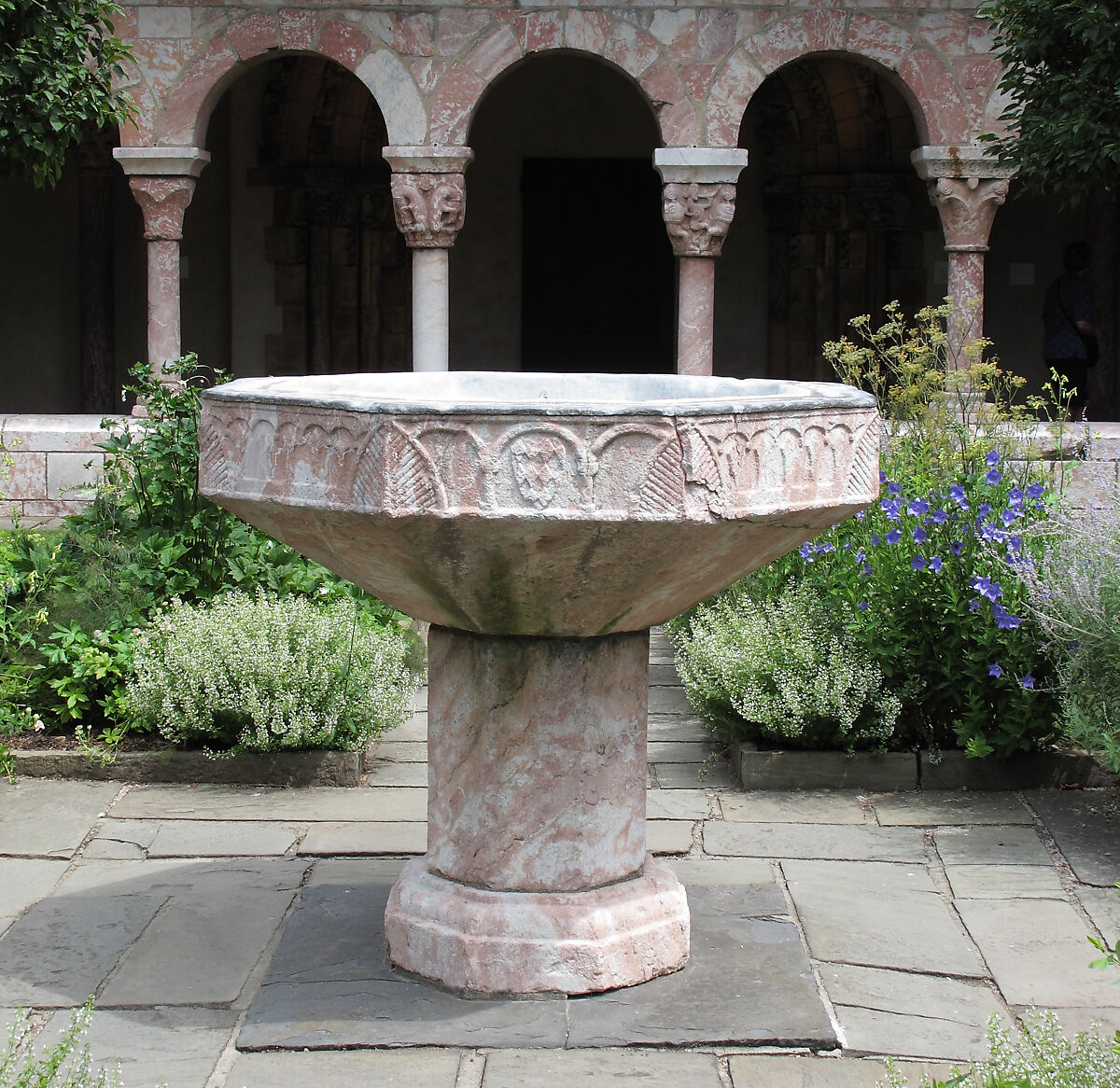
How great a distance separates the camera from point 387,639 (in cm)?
486

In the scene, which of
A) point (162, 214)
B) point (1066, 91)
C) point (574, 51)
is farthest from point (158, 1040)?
point (574, 51)

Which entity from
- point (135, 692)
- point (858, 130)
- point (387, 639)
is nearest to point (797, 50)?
point (858, 130)

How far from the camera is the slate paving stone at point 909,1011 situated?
2711 millimetres

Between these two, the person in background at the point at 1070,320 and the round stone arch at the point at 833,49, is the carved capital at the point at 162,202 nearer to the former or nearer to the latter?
the round stone arch at the point at 833,49

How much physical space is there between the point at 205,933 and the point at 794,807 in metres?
1.68

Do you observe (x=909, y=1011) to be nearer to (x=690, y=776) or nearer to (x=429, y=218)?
(x=690, y=776)

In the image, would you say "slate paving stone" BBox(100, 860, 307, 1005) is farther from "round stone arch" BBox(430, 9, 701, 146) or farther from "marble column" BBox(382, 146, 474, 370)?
"round stone arch" BBox(430, 9, 701, 146)

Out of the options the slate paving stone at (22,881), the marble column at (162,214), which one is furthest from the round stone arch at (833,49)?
the slate paving stone at (22,881)

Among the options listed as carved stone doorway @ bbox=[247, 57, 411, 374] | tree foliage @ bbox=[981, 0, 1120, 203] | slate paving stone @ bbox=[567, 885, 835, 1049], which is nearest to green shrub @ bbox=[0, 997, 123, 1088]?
slate paving stone @ bbox=[567, 885, 835, 1049]

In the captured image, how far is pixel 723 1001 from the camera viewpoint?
2850 mm

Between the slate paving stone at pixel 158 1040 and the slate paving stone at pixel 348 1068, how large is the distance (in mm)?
73

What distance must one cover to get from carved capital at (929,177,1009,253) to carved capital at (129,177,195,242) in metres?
4.34

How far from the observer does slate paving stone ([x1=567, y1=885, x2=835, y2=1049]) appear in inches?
107

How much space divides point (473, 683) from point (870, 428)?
0.90 m
